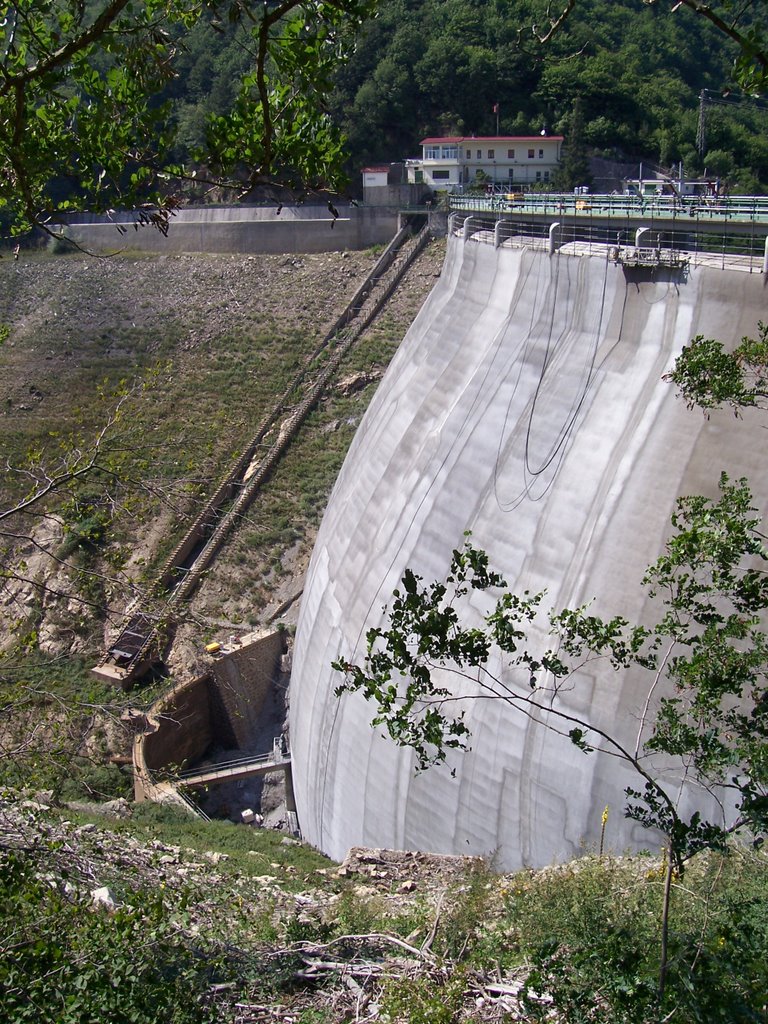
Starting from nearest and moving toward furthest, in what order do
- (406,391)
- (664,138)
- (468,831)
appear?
1. (468,831)
2. (406,391)
3. (664,138)

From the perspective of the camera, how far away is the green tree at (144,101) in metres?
5.04

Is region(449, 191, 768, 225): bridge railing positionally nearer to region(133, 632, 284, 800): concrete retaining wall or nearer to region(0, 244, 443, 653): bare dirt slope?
region(0, 244, 443, 653): bare dirt slope

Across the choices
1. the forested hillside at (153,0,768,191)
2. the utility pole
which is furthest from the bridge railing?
the forested hillside at (153,0,768,191)

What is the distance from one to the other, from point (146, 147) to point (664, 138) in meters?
52.6

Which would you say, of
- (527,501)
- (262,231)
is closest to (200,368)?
(262,231)

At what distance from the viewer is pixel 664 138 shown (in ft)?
171

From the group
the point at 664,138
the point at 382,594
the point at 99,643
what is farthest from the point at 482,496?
the point at 664,138

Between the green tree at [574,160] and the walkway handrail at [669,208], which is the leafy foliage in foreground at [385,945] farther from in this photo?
the green tree at [574,160]

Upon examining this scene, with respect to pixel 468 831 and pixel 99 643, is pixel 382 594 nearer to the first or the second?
pixel 468 831

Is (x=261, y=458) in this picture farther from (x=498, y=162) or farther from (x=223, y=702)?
(x=498, y=162)

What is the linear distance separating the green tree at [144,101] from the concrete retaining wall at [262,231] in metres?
39.8

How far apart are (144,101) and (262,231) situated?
43323 mm

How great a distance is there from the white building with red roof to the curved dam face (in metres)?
35.5

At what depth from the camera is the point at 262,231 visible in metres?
47.3
